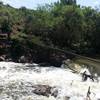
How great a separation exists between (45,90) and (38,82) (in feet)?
11.4

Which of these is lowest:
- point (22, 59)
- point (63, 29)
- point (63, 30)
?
point (22, 59)

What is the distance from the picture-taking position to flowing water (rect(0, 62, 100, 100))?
27.7m

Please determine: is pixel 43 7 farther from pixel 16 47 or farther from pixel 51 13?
pixel 16 47

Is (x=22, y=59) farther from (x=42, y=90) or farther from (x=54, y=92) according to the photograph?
(x=54, y=92)

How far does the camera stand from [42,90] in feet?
93.4

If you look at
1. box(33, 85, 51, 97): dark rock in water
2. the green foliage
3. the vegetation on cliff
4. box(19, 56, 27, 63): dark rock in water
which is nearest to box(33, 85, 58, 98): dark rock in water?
box(33, 85, 51, 97): dark rock in water

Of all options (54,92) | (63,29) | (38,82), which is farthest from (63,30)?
(54,92)

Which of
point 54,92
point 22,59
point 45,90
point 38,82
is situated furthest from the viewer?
point 22,59

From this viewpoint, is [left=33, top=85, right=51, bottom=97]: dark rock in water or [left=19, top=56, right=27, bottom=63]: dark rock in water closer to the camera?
[left=33, top=85, right=51, bottom=97]: dark rock in water

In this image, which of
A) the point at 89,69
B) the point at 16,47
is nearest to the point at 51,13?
the point at 16,47

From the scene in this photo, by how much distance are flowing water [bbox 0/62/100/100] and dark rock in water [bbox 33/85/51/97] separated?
0.49 m

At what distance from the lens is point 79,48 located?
175 feet

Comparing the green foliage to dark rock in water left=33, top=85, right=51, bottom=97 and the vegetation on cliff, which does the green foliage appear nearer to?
the vegetation on cliff

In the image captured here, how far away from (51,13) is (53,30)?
6.74 meters
